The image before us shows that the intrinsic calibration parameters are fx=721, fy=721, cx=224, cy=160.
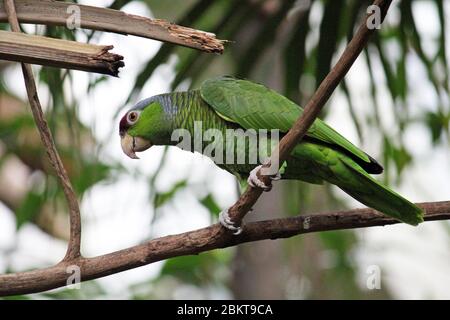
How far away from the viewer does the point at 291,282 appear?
465 cm

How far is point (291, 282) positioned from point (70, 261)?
3.09 metres

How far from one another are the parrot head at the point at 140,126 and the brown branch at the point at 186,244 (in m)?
0.61

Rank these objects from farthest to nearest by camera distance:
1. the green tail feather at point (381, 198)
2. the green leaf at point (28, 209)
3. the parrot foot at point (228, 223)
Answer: the green leaf at point (28, 209) → the green tail feather at point (381, 198) → the parrot foot at point (228, 223)

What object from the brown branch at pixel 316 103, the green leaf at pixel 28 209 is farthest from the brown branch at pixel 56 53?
the green leaf at pixel 28 209

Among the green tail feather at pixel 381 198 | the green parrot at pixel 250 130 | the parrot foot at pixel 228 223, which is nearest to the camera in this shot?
the parrot foot at pixel 228 223

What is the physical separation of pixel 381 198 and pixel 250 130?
0.46 m

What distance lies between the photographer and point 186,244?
5.98 ft

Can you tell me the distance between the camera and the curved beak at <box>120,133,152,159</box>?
243 cm

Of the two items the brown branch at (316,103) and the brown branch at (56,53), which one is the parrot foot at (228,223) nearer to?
the brown branch at (316,103)

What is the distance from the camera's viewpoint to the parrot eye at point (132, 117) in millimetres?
2402

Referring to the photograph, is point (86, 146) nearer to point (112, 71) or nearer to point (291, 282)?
point (291, 282)

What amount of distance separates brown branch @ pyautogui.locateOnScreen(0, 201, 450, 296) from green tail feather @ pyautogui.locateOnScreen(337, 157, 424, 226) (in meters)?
0.04
